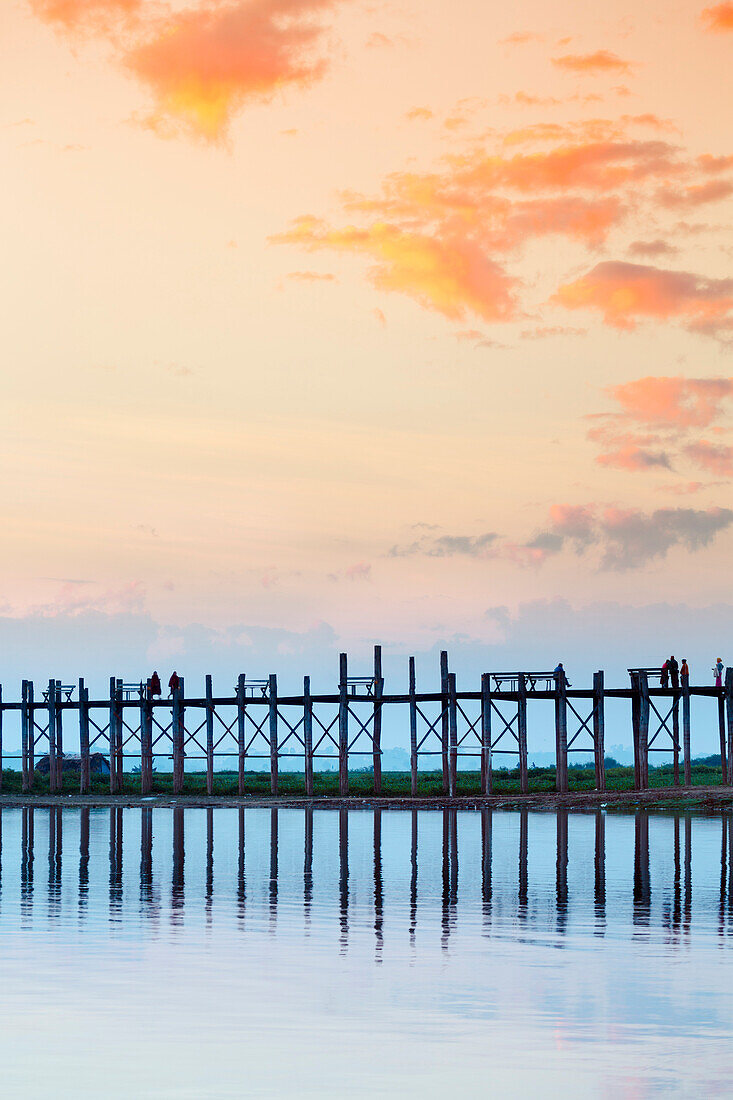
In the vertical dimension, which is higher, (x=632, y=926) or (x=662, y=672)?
(x=662, y=672)

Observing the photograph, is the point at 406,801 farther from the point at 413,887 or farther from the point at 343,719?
the point at 413,887

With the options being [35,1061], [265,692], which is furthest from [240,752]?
[35,1061]

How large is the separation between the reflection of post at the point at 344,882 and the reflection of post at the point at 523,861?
2.97 meters

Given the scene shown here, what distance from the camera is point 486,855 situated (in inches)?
1379

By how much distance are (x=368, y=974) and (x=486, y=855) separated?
17.4m

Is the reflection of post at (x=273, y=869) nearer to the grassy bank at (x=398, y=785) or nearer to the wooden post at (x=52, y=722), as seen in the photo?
the grassy bank at (x=398, y=785)

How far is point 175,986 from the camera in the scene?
1725 cm

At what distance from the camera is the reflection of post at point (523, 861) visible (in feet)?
83.6

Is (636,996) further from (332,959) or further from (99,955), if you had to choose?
(99,955)

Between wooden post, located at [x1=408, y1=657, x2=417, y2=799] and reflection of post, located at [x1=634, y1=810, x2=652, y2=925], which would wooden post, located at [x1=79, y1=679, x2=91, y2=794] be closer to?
wooden post, located at [x1=408, y1=657, x2=417, y2=799]

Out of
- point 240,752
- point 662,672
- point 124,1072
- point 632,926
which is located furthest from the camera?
point 240,752

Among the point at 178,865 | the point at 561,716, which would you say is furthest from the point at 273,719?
the point at 178,865

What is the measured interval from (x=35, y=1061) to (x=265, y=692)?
42828 millimetres

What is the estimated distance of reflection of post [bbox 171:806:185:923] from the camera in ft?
82.4
